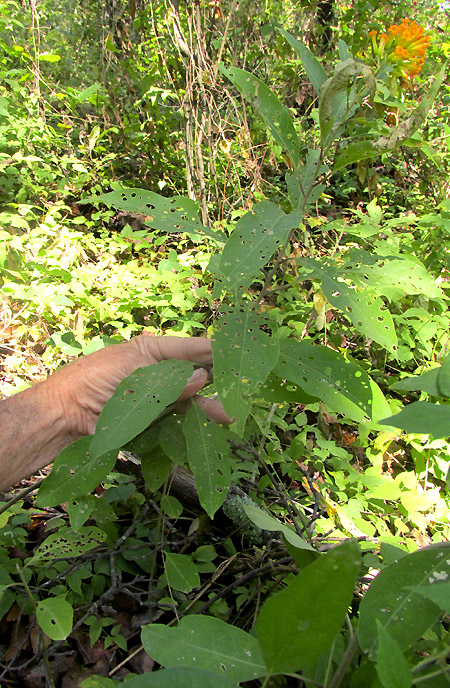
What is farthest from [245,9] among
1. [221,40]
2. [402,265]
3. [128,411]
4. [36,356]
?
[128,411]

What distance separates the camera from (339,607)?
20.4 inches

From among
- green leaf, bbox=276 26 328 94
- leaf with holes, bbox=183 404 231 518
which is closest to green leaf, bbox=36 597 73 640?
leaf with holes, bbox=183 404 231 518

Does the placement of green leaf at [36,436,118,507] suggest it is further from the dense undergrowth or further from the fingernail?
the fingernail

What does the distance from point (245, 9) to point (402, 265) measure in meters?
4.00

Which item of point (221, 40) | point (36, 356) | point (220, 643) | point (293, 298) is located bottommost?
point (293, 298)

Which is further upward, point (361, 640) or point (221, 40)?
point (221, 40)

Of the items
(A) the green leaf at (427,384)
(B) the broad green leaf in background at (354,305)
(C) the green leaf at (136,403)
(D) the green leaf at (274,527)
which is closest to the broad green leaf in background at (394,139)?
(B) the broad green leaf in background at (354,305)

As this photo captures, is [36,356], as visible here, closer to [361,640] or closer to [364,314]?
[364,314]

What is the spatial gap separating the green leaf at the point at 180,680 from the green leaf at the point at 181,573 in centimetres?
81

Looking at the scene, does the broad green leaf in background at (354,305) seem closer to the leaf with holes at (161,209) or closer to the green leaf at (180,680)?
the leaf with holes at (161,209)

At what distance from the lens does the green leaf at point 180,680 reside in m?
0.48

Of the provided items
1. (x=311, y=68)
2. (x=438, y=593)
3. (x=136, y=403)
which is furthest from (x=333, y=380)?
(x=311, y=68)

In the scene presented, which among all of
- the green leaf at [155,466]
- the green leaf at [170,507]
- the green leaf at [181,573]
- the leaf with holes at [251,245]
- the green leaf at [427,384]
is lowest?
the green leaf at [181,573]

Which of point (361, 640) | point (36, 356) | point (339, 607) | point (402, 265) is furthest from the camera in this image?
point (36, 356)
